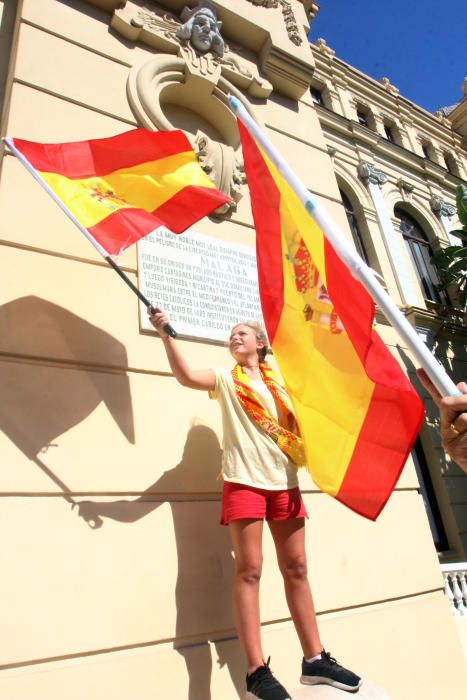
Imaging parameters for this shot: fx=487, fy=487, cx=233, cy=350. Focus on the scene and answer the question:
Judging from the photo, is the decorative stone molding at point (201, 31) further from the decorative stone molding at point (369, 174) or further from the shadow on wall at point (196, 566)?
the decorative stone molding at point (369, 174)

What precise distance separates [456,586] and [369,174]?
32.1 feet

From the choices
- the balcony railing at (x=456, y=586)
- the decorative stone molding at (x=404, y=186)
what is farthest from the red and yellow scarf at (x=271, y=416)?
the decorative stone molding at (x=404, y=186)

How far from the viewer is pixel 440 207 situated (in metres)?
13.5

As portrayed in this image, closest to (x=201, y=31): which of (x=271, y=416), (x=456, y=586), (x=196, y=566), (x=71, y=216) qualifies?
(x=71, y=216)

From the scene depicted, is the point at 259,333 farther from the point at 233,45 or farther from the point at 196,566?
the point at 233,45

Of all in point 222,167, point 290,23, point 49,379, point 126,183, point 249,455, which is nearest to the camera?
point 249,455

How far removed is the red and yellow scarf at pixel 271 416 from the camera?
2.50 meters

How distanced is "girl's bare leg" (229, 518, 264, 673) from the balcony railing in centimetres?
489

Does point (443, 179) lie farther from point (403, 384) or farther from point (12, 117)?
point (403, 384)

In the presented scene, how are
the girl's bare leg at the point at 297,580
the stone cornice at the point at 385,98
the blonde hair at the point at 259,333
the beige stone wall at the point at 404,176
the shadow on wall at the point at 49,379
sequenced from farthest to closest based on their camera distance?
the stone cornice at the point at 385,98, the beige stone wall at the point at 404,176, the blonde hair at the point at 259,333, the shadow on wall at the point at 49,379, the girl's bare leg at the point at 297,580

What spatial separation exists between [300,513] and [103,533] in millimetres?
1014

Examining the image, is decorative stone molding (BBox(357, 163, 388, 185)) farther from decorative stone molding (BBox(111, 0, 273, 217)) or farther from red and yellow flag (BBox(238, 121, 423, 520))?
red and yellow flag (BBox(238, 121, 423, 520))

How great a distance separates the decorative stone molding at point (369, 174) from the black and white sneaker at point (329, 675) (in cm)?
1206

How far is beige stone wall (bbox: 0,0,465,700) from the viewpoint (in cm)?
228
